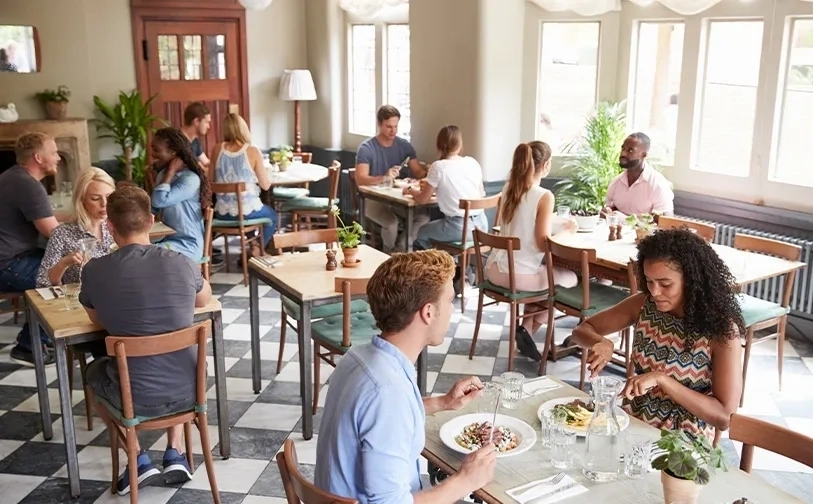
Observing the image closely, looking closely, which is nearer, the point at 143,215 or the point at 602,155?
the point at 143,215

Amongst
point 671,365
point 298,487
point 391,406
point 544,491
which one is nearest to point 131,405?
point 298,487

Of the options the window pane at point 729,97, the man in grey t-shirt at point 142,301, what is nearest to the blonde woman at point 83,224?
the man in grey t-shirt at point 142,301

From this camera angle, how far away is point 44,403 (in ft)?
13.3

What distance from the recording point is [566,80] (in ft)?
22.7

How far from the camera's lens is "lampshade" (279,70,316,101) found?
8.66m

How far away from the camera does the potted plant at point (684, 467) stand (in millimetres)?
2006

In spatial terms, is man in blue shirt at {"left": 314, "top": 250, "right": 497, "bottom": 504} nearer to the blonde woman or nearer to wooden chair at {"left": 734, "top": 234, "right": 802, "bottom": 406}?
the blonde woman

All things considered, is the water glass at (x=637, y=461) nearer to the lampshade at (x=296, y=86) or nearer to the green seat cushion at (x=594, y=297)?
the green seat cushion at (x=594, y=297)

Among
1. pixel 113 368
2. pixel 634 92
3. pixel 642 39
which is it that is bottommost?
pixel 113 368

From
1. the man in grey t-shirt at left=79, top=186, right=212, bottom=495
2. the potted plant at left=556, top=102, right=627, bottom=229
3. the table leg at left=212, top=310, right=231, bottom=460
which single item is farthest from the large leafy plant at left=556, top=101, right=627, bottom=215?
the man in grey t-shirt at left=79, top=186, right=212, bottom=495

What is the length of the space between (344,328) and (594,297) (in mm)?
1679

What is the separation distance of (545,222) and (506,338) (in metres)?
1.03

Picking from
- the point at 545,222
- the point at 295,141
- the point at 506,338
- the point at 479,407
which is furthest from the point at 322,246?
the point at 479,407

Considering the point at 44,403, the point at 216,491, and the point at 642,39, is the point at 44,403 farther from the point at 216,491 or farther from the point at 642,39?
the point at 642,39
